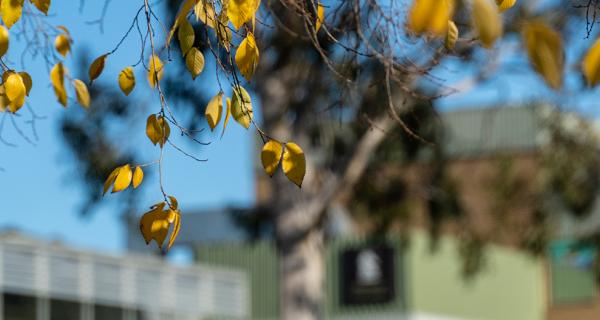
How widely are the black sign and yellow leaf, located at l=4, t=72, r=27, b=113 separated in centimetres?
3085

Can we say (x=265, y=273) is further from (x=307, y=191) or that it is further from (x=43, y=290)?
(x=307, y=191)

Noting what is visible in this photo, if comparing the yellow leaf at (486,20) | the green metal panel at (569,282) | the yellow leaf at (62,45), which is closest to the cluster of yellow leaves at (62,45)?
the yellow leaf at (62,45)

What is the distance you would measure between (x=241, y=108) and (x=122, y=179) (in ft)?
1.55

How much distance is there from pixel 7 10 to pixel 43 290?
2206 centimetres

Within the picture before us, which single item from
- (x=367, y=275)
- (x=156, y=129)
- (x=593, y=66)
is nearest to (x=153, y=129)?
(x=156, y=129)

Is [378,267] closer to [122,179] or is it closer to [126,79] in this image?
[126,79]

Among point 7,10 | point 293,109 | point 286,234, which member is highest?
point 293,109

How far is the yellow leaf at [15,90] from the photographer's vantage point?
530 cm

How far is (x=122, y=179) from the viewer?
5035mm

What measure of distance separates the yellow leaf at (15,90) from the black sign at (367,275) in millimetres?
30850

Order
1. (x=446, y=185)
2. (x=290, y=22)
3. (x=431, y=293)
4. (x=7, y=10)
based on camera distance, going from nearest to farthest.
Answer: (x=7, y=10), (x=290, y=22), (x=446, y=185), (x=431, y=293)

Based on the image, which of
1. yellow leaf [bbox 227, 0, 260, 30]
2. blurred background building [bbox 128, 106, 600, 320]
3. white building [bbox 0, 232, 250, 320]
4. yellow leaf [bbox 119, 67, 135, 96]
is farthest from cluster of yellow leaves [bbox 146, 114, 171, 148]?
blurred background building [bbox 128, 106, 600, 320]

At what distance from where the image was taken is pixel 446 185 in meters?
23.7

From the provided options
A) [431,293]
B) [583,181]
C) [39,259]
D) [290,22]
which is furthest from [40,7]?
[431,293]
